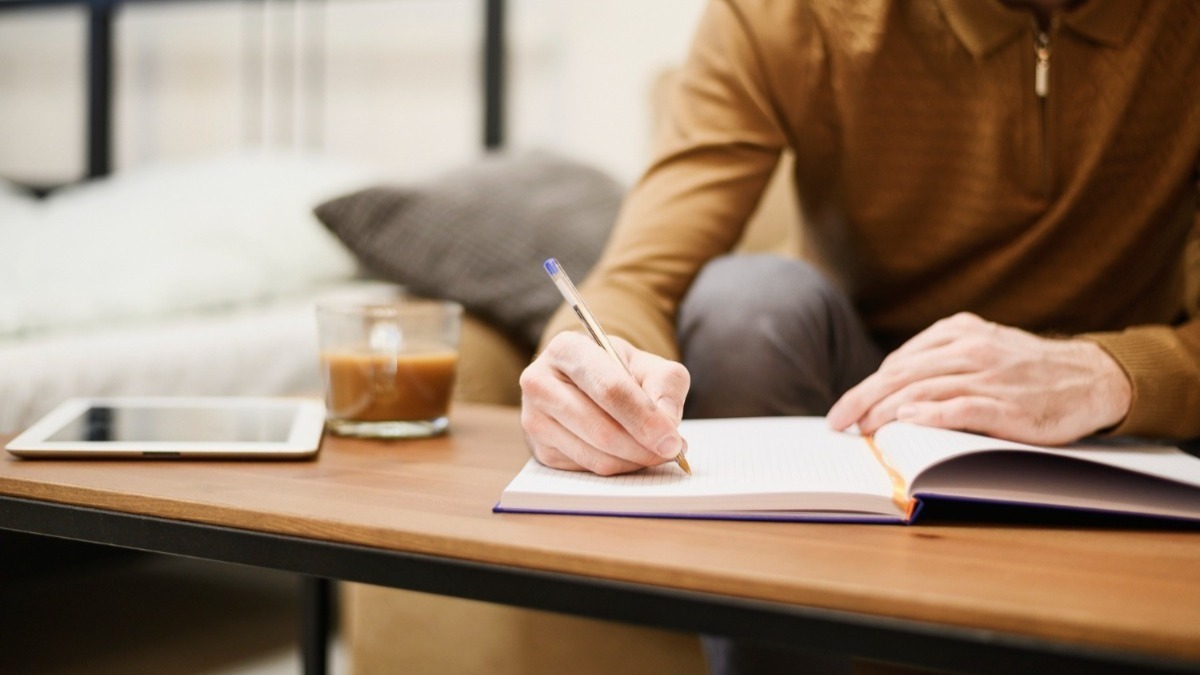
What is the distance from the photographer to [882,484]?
1.91ft

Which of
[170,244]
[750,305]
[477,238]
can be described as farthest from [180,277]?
[750,305]

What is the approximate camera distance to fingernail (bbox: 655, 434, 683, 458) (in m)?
0.60

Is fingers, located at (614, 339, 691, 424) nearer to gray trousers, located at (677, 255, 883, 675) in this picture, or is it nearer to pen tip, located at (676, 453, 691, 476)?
pen tip, located at (676, 453, 691, 476)

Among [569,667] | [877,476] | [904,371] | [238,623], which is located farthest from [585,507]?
[238,623]

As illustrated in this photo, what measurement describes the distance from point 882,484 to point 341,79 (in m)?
2.06

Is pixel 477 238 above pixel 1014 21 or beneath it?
beneath

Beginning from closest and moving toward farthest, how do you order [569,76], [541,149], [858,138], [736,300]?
[736,300] < [858,138] < [541,149] < [569,76]

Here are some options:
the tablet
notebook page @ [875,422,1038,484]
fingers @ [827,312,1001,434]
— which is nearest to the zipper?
fingers @ [827,312,1001,434]

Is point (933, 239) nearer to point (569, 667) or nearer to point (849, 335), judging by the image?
point (849, 335)

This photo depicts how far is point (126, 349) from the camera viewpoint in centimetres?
130

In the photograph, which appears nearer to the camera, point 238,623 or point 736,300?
point 736,300

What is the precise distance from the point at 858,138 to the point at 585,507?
25.6 inches

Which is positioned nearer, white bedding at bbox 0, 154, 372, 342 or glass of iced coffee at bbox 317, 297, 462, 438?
glass of iced coffee at bbox 317, 297, 462, 438

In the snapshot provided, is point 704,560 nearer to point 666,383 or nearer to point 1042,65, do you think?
point 666,383
